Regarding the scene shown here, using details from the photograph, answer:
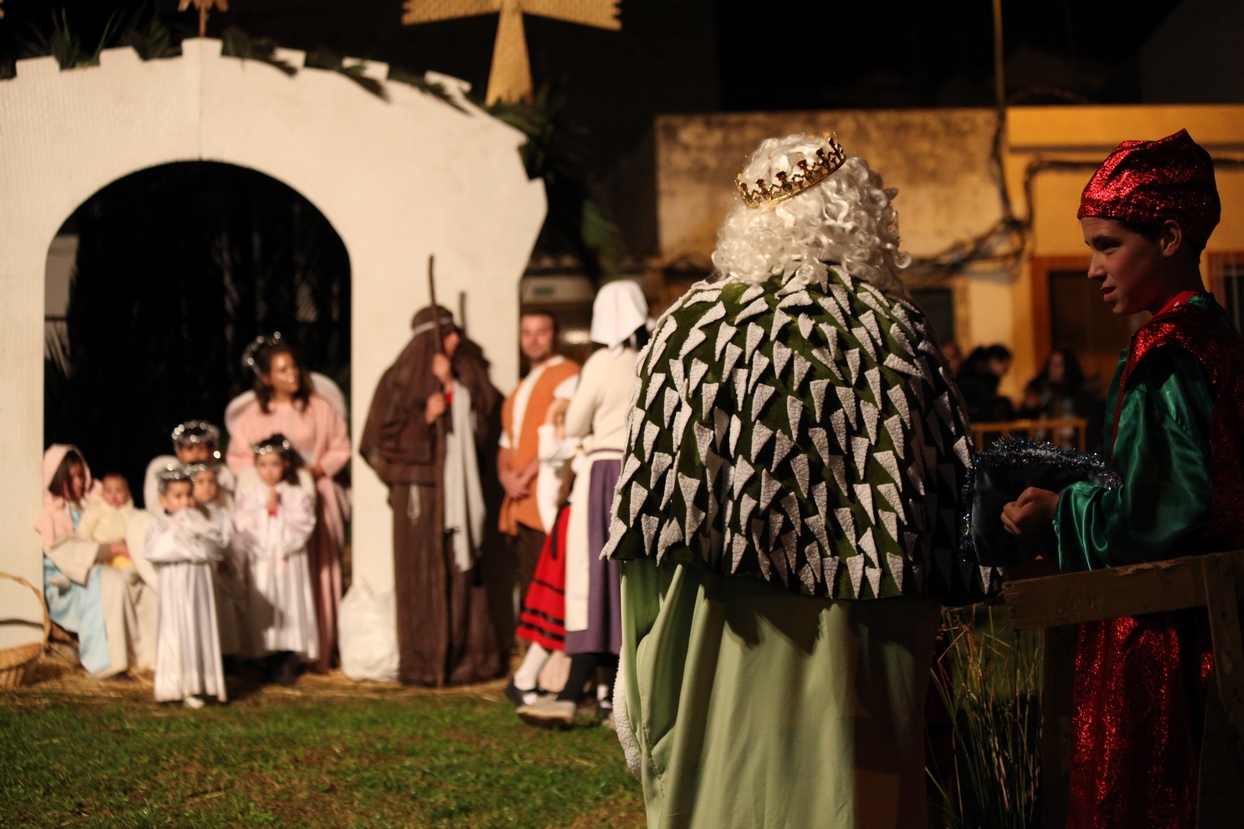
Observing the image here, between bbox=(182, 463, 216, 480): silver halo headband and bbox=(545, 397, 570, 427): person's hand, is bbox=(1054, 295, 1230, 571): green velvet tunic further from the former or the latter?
bbox=(182, 463, 216, 480): silver halo headband

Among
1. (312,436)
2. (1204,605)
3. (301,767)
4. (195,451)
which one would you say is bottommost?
(301,767)

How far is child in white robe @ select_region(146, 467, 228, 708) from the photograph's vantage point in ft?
20.9

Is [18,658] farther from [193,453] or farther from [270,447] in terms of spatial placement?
[270,447]

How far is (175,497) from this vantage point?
6.62m

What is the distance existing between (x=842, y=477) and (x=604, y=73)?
489 inches

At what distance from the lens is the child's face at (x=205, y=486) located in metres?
6.90

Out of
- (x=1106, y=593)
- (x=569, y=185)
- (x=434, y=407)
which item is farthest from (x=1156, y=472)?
(x=569, y=185)

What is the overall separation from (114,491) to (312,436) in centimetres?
116

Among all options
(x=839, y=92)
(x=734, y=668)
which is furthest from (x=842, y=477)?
(x=839, y=92)

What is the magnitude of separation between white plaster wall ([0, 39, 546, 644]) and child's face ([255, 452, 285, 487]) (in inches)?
18.5

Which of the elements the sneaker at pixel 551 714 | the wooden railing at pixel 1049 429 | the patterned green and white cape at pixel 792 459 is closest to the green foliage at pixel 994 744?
the patterned green and white cape at pixel 792 459

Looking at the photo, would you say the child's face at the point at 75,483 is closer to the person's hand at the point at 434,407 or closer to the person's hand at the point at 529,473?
the person's hand at the point at 434,407

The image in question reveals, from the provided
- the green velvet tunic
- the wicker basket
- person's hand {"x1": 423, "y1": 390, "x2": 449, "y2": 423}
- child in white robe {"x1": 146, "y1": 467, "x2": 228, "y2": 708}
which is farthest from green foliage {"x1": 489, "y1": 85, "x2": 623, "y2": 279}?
the green velvet tunic

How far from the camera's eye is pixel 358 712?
251 inches
